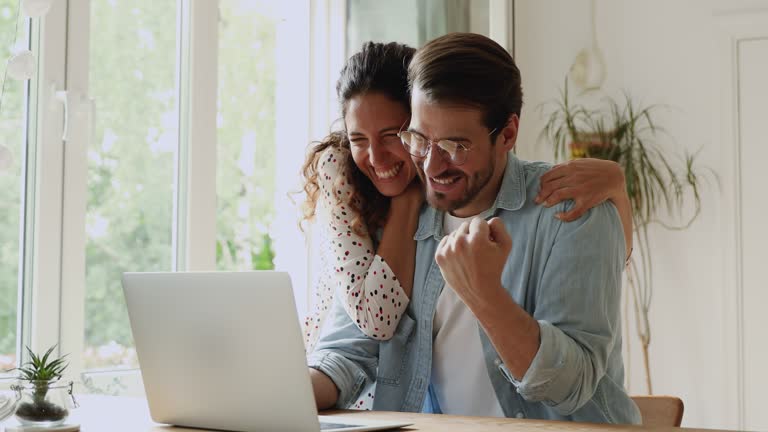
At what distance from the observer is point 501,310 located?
4.74 ft

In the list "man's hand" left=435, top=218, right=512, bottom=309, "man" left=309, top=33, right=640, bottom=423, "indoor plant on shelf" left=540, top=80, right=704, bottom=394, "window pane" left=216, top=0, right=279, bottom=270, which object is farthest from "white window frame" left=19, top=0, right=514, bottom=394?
"man's hand" left=435, top=218, right=512, bottom=309

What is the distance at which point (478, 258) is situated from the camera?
1423mm

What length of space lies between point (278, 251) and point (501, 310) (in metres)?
2.20

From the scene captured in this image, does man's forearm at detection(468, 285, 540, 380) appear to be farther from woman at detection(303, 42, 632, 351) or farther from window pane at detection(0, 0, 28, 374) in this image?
window pane at detection(0, 0, 28, 374)

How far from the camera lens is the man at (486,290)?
146cm

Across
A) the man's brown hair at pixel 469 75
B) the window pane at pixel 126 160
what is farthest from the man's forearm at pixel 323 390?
the window pane at pixel 126 160

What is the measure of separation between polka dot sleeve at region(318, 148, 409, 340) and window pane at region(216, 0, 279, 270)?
70.1 inches

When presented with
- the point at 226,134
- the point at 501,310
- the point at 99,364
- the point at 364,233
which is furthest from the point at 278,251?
the point at 501,310

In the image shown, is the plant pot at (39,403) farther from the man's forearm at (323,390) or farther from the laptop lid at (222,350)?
the man's forearm at (323,390)

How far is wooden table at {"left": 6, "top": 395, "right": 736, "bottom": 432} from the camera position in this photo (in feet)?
4.41

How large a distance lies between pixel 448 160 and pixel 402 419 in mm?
477

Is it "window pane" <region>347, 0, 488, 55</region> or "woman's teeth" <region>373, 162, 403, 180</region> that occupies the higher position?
"window pane" <region>347, 0, 488, 55</region>

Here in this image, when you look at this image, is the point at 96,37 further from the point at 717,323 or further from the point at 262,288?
the point at 717,323

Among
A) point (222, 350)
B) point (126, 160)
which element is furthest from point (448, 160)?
point (126, 160)
